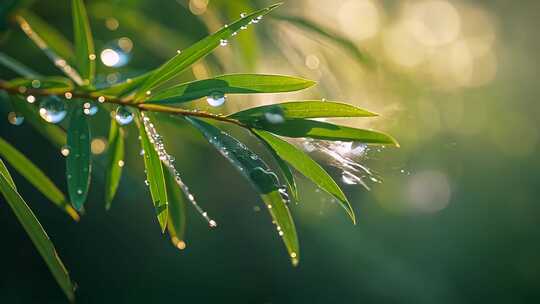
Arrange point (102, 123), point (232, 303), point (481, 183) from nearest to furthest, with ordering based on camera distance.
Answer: point (102, 123) → point (232, 303) → point (481, 183)

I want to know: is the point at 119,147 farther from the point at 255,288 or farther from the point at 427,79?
the point at 427,79

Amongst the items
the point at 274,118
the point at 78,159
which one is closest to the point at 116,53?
the point at 78,159

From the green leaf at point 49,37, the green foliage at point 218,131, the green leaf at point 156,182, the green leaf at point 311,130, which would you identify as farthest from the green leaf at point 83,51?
the green leaf at point 49,37

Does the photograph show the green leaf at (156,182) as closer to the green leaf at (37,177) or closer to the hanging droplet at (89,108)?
the hanging droplet at (89,108)

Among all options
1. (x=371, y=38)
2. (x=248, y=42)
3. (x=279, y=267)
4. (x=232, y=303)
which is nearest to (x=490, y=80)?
(x=371, y=38)

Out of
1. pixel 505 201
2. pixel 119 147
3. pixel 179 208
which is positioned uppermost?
pixel 119 147

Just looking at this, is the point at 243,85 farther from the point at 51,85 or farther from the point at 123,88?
the point at 51,85
